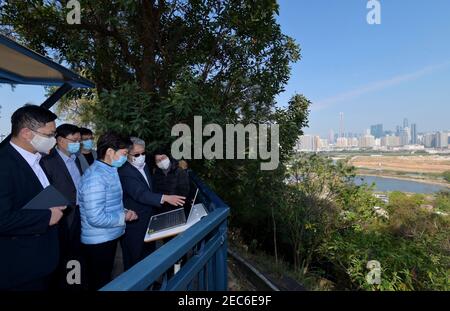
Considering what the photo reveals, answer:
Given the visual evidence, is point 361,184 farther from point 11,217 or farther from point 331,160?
point 11,217

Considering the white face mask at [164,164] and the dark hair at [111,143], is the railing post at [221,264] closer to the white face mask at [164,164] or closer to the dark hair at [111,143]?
the dark hair at [111,143]

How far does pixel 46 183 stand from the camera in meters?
2.13

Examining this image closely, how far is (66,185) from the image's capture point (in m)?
2.93

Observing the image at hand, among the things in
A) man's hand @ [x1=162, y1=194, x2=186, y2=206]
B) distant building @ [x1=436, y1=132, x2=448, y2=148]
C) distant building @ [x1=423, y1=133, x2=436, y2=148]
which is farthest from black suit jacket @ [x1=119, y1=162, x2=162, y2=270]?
distant building @ [x1=423, y1=133, x2=436, y2=148]

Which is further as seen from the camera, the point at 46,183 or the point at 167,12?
the point at 167,12

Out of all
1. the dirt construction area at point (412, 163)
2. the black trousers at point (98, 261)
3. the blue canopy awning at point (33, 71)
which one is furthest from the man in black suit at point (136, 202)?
the dirt construction area at point (412, 163)

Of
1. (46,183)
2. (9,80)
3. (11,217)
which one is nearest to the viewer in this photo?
(11,217)

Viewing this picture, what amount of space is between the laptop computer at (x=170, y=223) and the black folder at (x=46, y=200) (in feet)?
2.18

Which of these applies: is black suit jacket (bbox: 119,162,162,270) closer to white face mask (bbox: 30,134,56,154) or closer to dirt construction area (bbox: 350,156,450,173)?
white face mask (bbox: 30,134,56,154)

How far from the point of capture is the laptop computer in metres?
2.36

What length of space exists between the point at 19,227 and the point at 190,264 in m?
1.01
